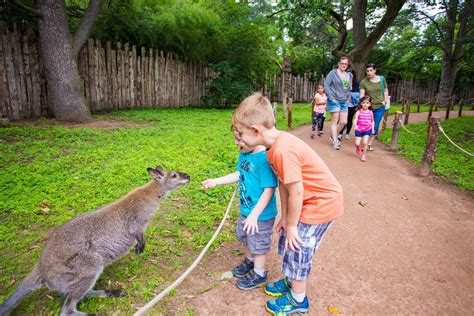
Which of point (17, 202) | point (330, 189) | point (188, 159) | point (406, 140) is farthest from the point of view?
point (406, 140)

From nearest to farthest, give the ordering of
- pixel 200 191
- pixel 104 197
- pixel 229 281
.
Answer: pixel 229 281, pixel 104 197, pixel 200 191

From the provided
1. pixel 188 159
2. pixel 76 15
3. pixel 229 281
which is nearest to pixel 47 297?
pixel 229 281

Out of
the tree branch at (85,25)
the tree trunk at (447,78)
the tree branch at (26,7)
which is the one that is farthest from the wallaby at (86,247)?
the tree trunk at (447,78)

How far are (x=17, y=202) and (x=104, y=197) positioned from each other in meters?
1.05

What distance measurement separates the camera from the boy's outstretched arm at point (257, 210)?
245 cm

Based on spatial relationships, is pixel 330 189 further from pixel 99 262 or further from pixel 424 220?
pixel 424 220

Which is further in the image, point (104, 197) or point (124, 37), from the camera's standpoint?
point (124, 37)

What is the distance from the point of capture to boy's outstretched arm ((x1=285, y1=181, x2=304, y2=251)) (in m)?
2.18

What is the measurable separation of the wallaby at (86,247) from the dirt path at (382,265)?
25.5 inches

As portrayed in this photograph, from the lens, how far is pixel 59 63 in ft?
29.3

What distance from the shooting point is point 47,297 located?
8.64ft

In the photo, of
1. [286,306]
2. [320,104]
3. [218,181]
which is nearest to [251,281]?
[286,306]

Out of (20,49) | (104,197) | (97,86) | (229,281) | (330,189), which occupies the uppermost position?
(20,49)

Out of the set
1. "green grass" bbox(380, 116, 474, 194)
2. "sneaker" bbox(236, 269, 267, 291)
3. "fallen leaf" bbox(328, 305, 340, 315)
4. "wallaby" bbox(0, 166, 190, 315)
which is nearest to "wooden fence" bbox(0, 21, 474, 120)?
"green grass" bbox(380, 116, 474, 194)
